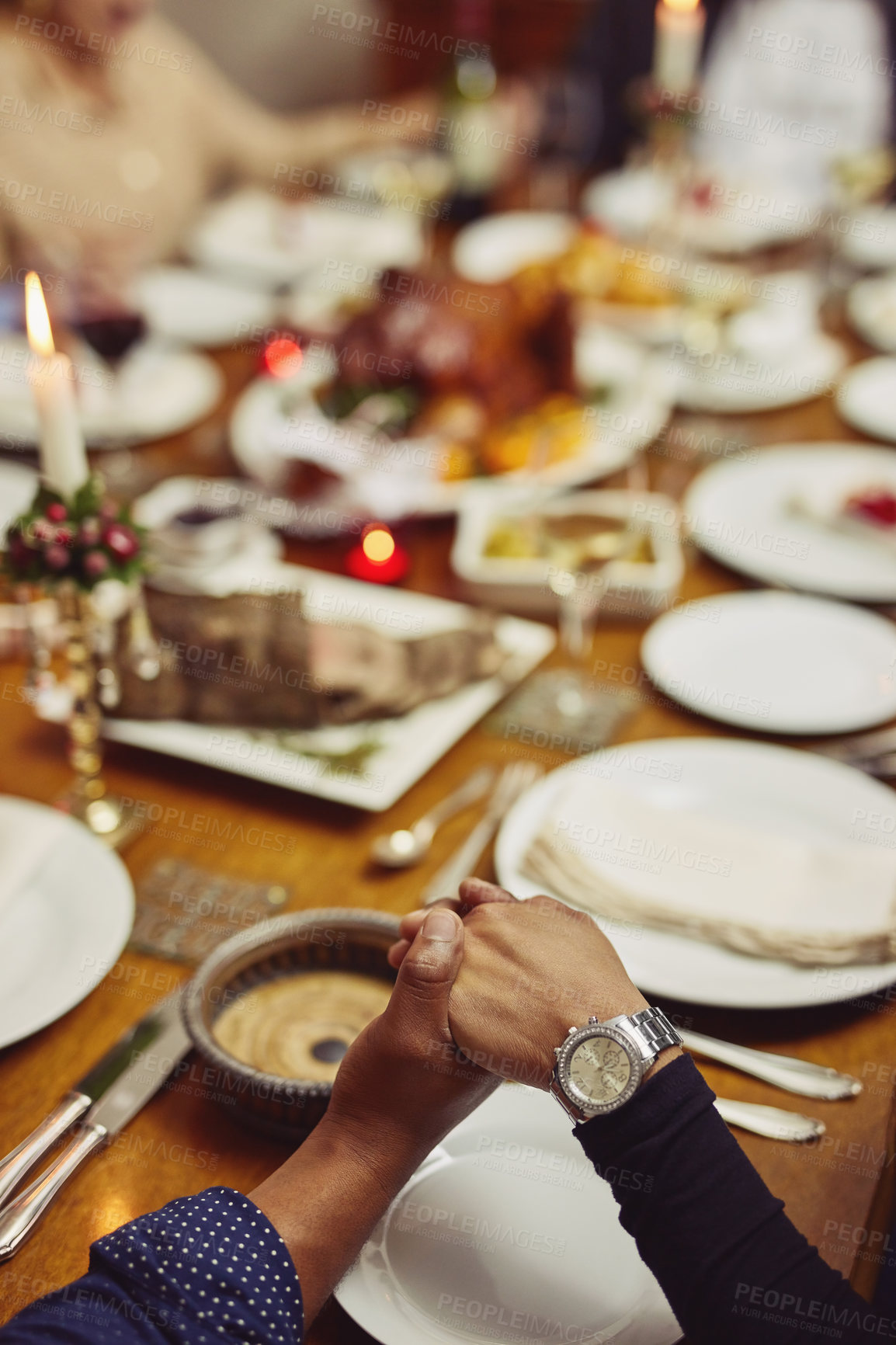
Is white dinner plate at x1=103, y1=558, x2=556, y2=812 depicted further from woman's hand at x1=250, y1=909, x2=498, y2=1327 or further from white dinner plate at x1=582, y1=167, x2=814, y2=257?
white dinner plate at x1=582, y1=167, x2=814, y2=257

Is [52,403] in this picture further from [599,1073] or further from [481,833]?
[599,1073]

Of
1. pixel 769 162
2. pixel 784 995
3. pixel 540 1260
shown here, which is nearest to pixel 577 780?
pixel 784 995

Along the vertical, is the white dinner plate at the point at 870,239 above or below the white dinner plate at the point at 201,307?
above

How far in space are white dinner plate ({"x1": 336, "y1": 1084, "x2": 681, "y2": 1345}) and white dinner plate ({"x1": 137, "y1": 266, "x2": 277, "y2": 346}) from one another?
1.67 metres

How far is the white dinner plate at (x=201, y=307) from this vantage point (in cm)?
217

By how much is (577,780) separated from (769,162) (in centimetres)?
321

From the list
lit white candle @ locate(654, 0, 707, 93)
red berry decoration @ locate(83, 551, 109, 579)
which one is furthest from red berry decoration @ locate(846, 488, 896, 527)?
lit white candle @ locate(654, 0, 707, 93)

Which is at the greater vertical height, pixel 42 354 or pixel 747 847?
pixel 42 354

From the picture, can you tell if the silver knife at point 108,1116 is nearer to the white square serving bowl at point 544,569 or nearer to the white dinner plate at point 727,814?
the white dinner plate at point 727,814

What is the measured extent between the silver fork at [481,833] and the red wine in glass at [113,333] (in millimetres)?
1004

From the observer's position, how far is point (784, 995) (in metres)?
0.90

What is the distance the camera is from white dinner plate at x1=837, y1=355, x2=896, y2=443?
6.16 ft

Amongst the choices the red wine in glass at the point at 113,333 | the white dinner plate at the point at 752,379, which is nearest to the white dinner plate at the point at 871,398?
the white dinner plate at the point at 752,379

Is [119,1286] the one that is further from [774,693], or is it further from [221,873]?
[774,693]
